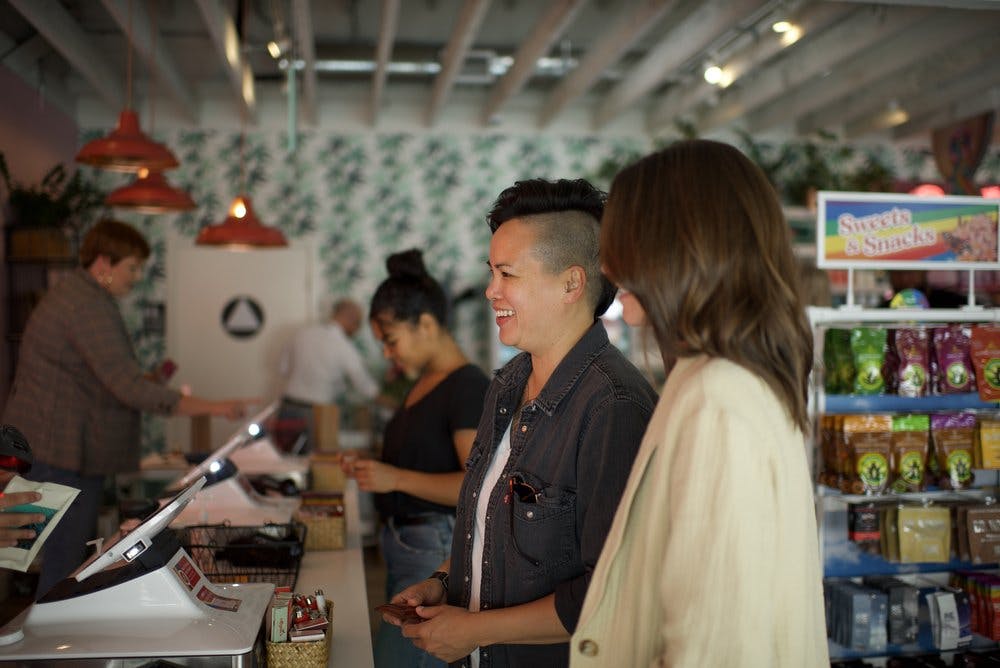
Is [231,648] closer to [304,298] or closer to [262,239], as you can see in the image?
[262,239]

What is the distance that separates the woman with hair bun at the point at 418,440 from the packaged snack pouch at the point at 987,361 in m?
1.72

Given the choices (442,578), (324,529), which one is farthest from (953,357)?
(324,529)

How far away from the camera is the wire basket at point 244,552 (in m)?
2.48

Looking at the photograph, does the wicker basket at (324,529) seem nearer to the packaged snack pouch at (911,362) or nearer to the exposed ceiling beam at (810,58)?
the packaged snack pouch at (911,362)

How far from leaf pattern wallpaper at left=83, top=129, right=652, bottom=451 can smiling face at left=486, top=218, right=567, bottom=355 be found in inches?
245

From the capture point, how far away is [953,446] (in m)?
3.18

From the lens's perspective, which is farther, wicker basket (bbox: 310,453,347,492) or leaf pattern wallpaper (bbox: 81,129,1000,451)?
leaf pattern wallpaper (bbox: 81,129,1000,451)

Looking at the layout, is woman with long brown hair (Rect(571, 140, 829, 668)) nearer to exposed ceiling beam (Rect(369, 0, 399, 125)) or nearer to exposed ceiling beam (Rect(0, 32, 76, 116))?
exposed ceiling beam (Rect(369, 0, 399, 125))

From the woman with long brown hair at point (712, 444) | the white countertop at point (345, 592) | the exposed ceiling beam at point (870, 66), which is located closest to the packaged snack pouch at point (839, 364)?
the white countertop at point (345, 592)

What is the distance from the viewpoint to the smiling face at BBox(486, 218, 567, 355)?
1842 mm

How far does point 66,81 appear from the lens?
7.34 meters

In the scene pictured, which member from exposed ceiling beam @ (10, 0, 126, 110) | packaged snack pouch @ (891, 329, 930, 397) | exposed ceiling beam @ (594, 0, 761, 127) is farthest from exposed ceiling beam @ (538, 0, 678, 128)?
exposed ceiling beam @ (10, 0, 126, 110)

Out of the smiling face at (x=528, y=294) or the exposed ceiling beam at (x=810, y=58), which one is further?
the exposed ceiling beam at (x=810, y=58)

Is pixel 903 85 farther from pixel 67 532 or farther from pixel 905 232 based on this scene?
pixel 67 532
